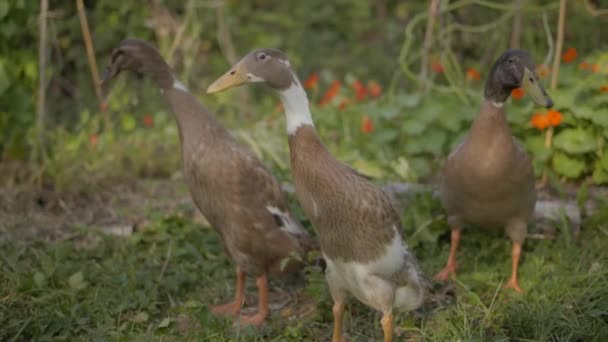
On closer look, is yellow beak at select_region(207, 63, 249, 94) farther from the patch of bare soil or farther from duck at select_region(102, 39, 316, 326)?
the patch of bare soil

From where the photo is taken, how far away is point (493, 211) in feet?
12.6

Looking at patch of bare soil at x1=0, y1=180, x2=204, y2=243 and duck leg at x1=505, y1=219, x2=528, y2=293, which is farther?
patch of bare soil at x1=0, y1=180, x2=204, y2=243

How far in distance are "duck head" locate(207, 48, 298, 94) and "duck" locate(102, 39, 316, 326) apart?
61 cm

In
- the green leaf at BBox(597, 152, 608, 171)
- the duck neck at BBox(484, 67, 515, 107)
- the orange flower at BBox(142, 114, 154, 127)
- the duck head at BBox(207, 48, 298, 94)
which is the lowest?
the orange flower at BBox(142, 114, 154, 127)

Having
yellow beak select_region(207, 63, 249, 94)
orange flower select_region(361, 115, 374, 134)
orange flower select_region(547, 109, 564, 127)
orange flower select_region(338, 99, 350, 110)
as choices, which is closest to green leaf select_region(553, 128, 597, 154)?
orange flower select_region(547, 109, 564, 127)

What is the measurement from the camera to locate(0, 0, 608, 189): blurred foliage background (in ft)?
16.0

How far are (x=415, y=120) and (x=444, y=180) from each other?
1285 millimetres

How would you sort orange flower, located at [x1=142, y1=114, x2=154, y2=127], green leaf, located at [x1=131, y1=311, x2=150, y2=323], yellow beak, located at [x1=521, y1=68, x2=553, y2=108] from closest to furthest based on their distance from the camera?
yellow beak, located at [x1=521, y1=68, x2=553, y2=108]
green leaf, located at [x1=131, y1=311, x2=150, y2=323]
orange flower, located at [x1=142, y1=114, x2=154, y2=127]

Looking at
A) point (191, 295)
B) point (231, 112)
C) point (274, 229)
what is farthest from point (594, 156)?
point (231, 112)

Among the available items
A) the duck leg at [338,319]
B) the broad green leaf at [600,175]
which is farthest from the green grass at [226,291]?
the broad green leaf at [600,175]

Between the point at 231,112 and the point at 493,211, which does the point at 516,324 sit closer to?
the point at 493,211

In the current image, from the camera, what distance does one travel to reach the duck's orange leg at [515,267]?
3808 mm

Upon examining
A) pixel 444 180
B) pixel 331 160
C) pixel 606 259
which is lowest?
pixel 606 259

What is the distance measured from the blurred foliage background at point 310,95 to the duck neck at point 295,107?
1895 millimetres
